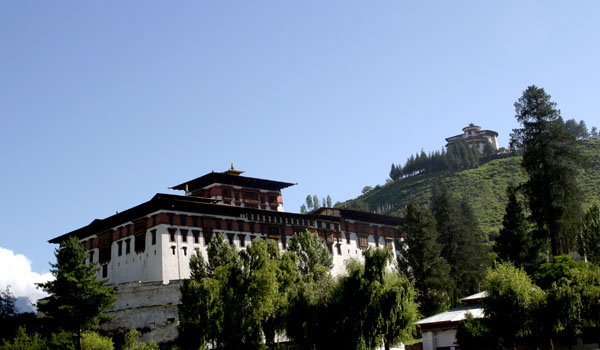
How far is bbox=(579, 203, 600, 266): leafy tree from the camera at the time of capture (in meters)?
65.8

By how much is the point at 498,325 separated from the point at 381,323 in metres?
8.66

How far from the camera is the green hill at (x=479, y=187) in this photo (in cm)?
13575

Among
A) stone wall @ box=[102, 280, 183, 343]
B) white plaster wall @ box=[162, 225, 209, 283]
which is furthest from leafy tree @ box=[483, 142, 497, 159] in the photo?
stone wall @ box=[102, 280, 183, 343]

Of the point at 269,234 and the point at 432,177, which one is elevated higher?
the point at 432,177

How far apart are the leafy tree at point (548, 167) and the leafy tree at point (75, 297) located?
137 feet

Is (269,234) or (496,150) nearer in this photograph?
(269,234)

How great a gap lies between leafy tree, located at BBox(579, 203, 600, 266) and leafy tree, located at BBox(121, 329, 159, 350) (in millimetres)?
45865

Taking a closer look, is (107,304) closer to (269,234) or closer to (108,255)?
→ (108,255)

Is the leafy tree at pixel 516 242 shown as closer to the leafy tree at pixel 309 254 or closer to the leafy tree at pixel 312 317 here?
the leafy tree at pixel 309 254

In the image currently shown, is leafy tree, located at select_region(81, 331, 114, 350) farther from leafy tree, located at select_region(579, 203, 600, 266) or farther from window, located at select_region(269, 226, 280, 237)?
leafy tree, located at select_region(579, 203, 600, 266)

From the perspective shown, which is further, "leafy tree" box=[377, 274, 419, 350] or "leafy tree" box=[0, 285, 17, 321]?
"leafy tree" box=[0, 285, 17, 321]

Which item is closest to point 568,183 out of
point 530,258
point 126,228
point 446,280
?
point 530,258

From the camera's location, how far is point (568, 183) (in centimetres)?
5800

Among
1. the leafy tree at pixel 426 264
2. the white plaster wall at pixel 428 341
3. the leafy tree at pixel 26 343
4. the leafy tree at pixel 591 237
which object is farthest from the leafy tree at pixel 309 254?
the leafy tree at pixel 591 237
